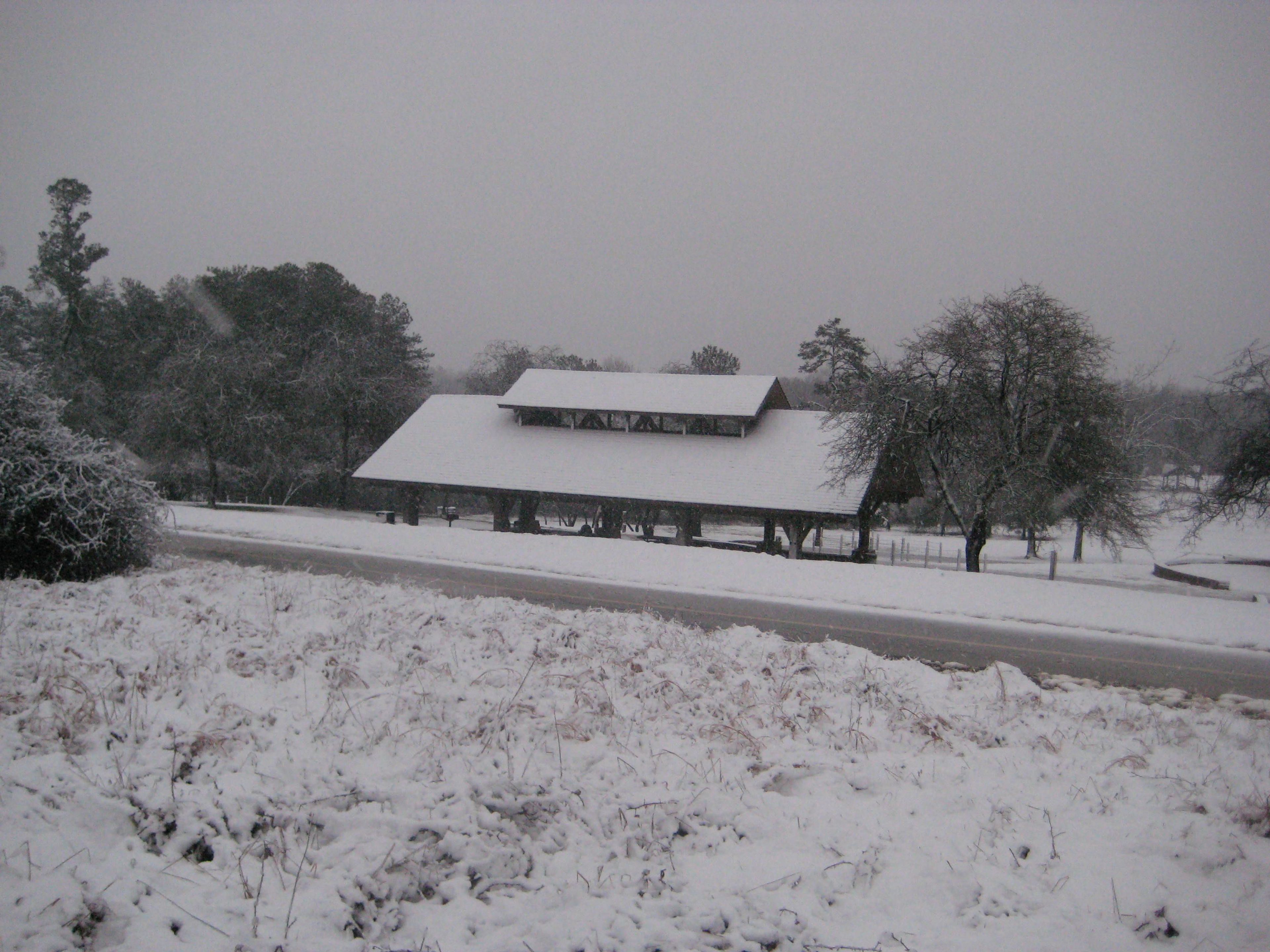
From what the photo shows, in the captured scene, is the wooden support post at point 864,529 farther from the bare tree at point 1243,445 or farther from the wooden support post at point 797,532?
the bare tree at point 1243,445

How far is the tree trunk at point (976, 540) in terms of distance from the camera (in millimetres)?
23359

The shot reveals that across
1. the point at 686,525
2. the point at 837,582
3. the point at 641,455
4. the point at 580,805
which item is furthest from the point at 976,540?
the point at 580,805

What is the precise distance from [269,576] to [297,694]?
680cm

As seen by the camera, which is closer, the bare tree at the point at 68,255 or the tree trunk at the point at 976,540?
the tree trunk at the point at 976,540

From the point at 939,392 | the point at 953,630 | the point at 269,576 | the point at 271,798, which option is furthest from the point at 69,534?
the point at 939,392

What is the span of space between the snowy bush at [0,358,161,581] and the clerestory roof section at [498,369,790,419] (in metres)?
20.5

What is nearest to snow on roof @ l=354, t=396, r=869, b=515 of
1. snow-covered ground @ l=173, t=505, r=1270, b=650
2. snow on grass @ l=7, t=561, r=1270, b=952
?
snow-covered ground @ l=173, t=505, r=1270, b=650

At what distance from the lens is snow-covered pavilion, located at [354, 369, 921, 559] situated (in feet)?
84.6

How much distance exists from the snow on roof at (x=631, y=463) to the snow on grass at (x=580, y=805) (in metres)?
18.6

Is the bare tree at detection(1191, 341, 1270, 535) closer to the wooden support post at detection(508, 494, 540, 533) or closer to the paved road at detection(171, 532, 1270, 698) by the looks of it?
the paved road at detection(171, 532, 1270, 698)

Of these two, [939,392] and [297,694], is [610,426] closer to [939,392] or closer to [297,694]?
[939,392]

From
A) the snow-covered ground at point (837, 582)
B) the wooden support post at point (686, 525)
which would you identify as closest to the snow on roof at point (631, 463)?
the wooden support post at point (686, 525)

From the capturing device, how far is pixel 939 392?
2319 cm

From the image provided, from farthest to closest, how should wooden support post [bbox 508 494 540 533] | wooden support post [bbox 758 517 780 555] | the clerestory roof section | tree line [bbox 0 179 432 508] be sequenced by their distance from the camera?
tree line [bbox 0 179 432 508]
wooden support post [bbox 508 494 540 533]
the clerestory roof section
wooden support post [bbox 758 517 780 555]
